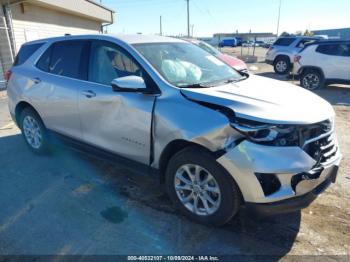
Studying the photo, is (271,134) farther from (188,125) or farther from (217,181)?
(188,125)

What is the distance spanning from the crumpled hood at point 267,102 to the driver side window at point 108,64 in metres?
0.82

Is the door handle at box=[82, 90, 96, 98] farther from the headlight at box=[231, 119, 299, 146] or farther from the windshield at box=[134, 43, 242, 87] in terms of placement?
the headlight at box=[231, 119, 299, 146]

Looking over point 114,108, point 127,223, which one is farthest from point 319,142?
point 114,108

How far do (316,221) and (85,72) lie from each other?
309 cm

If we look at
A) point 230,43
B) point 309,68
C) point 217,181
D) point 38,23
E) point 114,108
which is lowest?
point 230,43

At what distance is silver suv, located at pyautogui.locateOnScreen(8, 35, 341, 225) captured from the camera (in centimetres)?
276

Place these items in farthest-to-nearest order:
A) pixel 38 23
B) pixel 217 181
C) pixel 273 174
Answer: pixel 38 23 → pixel 217 181 → pixel 273 174

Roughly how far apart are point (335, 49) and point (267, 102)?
9.99 m

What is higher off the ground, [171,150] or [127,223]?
[171,150]

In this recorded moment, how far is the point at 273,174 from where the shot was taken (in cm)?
270

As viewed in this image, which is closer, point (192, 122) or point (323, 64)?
point (192, 122)

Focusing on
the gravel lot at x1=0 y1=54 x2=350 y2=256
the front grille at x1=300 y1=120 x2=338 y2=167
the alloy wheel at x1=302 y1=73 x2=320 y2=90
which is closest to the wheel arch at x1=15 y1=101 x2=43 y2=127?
the gravel lot at x1=0 y1=54 x2=350 y2=256

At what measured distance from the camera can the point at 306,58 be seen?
1170 cm

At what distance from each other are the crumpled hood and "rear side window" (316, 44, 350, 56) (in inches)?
356
